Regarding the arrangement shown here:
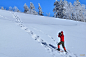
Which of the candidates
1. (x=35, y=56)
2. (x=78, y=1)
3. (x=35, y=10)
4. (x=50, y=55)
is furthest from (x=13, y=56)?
(x=35, y=10)

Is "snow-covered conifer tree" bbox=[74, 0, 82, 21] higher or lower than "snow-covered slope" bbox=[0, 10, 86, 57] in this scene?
higher

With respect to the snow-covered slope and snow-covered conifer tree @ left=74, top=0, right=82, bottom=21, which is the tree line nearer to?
snow-covered conifer tree @ left=74, top=0, right=82, bottom=21

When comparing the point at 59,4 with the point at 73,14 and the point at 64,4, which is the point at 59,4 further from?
the point at 73,14

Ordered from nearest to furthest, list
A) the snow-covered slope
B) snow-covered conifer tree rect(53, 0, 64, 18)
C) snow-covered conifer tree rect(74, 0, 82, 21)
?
the snow-covered slope → snow-covered conifer tree rect(74, 0, 82, 21) → snow-covered conifer tree rect(53, 0, 64, 18)

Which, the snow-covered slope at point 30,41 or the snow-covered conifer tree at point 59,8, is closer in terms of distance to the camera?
the snow-covered slope at point 30,41

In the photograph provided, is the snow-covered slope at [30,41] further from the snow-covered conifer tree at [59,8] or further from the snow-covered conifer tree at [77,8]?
the snow-covered conifer tree at [59,8]

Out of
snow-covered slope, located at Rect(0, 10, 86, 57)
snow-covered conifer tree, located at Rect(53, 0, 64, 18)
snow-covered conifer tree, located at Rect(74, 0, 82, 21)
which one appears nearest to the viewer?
snow-covered slope, located at Rect(0, 10, 86, 57)

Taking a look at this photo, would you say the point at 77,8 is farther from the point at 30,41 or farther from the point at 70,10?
the point at 30,41

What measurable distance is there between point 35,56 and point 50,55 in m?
0.85

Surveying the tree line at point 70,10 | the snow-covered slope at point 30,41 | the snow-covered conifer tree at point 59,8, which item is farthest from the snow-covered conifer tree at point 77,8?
the snow-covered slope at point 30,41

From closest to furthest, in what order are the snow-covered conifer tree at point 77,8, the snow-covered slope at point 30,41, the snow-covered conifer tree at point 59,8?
the snow-covered slope at point 30,41 → the snow-covered conifer tree at point 77,8 → the snow-covered conifer tree at point 59,8

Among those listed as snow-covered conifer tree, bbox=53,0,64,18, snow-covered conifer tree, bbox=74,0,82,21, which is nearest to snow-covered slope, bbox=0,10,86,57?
snow-covered conifer tree, bbox=74,0,82,21

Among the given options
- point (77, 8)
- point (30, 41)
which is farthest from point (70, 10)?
point (30, 41)

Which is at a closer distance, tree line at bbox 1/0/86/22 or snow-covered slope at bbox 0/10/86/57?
snow-covered slope at bbox 0/10/86/57
